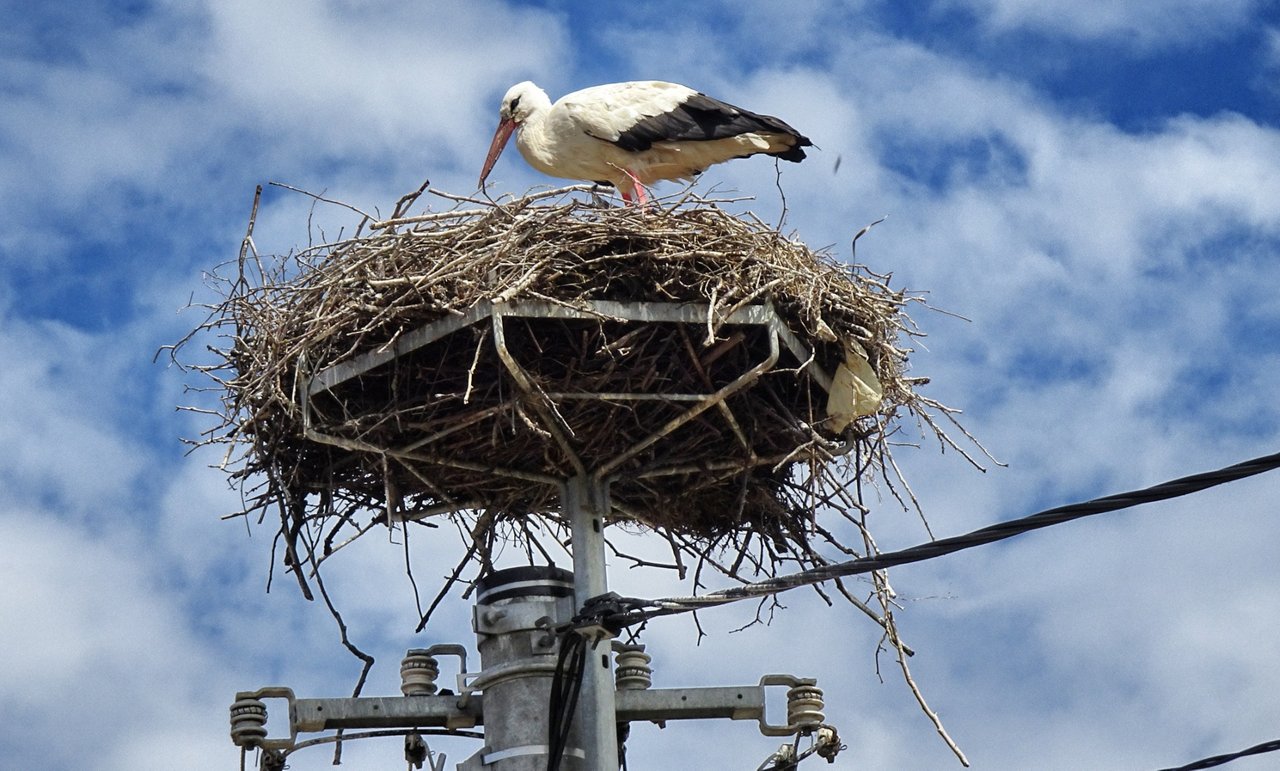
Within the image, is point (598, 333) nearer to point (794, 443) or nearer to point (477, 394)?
point (477, 394)

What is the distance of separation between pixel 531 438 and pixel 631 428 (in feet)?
1.11

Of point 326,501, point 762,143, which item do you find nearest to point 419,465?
point 326,501

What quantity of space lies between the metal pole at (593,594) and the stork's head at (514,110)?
144 inches

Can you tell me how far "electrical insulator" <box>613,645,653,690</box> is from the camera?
22.5 feet

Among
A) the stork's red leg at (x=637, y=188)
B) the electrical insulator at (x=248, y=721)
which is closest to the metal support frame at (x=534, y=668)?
the electrical insulator at (x=248, y=721)

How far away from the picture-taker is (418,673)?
6773 millimetres

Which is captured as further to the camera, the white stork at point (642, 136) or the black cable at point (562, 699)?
the white stork at point (642, 136)

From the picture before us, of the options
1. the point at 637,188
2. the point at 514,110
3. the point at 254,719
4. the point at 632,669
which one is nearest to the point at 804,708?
the point at 632,669

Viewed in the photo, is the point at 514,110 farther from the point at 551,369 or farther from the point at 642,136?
the point at 551,369

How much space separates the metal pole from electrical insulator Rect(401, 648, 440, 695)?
524 millimetres

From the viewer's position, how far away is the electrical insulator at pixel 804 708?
21.5 feet

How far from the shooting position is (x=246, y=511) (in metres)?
7.34

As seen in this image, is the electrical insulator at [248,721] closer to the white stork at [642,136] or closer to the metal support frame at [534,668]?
the metal support frame at [534,668]

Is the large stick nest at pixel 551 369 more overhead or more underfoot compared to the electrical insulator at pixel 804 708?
more overhead
